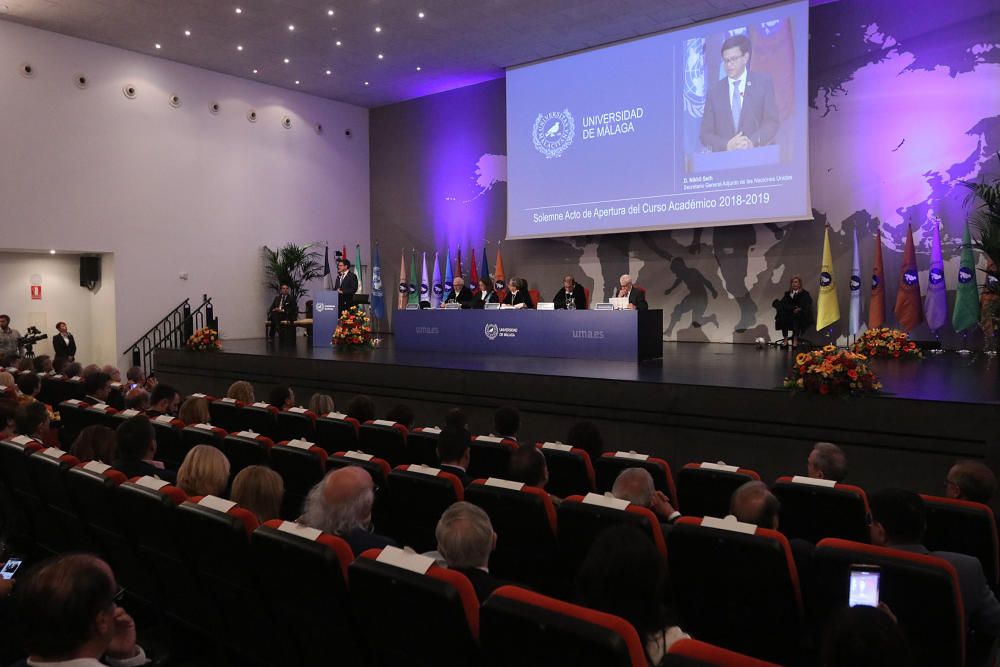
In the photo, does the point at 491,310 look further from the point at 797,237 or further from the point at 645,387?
the point at 797,237

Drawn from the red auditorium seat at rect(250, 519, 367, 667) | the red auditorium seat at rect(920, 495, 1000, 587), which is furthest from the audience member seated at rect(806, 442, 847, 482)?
the red auditorium seat at rect(250, 519, 367, 667)

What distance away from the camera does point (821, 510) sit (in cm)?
294

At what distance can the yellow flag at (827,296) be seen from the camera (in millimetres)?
9891

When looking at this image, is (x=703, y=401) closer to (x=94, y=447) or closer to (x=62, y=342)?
(x=94, y=447)

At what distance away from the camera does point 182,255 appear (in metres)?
12.7

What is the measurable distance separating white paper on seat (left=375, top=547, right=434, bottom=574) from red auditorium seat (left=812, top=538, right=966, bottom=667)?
1204 millimetres

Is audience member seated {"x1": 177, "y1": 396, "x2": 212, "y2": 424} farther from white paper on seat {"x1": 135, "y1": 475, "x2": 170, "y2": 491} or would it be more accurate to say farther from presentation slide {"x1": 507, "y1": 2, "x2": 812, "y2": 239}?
presentation slide {"x1": 507, "y1": 2, "x2": 812, "y2": 239}

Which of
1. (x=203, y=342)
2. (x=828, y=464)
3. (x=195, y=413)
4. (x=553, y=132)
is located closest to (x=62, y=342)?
(x=203, y=342)

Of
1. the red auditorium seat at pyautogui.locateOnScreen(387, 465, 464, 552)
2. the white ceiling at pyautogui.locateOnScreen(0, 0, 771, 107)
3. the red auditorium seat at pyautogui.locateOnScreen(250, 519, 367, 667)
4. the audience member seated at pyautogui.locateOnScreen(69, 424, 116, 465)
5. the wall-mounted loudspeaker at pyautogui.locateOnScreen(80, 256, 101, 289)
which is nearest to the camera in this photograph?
the red auditorium seat at pyautogui.locateOnScreen(250, 519, 367, 667)

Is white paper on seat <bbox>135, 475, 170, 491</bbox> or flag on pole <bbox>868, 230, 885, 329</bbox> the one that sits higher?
flag on pole <bbox>868, 230, 885, 329</bbox>

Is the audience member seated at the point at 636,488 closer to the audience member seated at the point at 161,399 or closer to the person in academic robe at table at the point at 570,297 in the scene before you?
the audience member seated at the point at 161,399

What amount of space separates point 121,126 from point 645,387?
1030cm

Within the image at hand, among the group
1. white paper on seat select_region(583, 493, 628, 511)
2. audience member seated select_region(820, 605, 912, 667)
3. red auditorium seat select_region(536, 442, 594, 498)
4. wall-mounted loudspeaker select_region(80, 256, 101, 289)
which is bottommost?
red auditorium seat select_region(536, 442, 594, 498)

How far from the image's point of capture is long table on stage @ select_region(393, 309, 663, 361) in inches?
300
